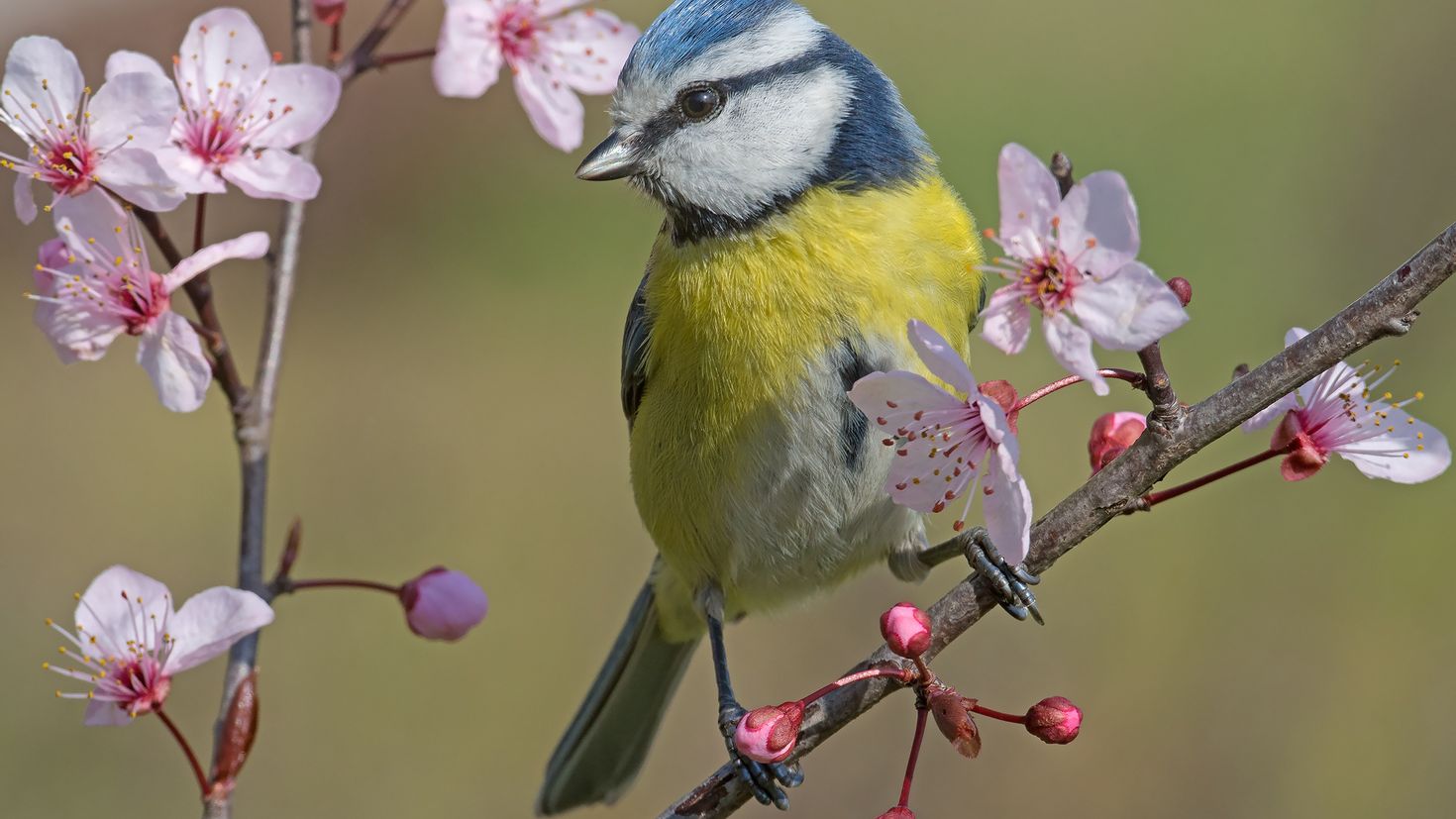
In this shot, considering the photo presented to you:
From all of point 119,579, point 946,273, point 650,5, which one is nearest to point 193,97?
point 119,579

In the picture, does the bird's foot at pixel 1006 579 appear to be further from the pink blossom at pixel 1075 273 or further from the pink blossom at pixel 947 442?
the pink blossom at pixel 1075 273

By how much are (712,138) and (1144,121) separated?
5.14m

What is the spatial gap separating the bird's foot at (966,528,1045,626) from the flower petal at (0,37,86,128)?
1361 mm

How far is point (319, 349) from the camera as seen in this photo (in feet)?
22.1

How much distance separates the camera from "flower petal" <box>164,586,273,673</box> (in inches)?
67.0

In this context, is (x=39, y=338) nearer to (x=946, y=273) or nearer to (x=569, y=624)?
(x=569, y=624)

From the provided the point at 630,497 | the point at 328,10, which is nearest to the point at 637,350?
the point at 328,10

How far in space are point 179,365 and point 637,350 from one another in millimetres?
994

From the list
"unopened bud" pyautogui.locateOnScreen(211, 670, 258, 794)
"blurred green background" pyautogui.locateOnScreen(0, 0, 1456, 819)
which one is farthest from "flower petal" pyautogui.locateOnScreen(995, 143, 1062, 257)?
"blurred green background" pyautogui.locateOnScreen(0, 0, 1456, 819)

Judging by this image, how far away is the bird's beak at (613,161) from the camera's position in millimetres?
2395

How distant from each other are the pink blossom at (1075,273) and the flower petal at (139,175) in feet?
3.29

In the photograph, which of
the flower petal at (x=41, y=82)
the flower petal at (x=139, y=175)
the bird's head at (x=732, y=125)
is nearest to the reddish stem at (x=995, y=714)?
the bird's head at (x=732, y=125)

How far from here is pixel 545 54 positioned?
244 cm

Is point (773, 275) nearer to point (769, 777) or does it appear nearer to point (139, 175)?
point (769, 777)
